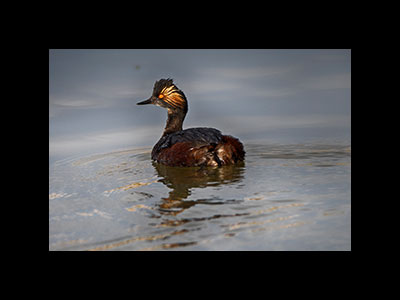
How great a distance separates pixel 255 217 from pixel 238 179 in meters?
1.75

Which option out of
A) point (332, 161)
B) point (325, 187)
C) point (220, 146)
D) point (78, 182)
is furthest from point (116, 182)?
point (332, 161)

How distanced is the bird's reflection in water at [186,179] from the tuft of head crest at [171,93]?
1594 millimetres

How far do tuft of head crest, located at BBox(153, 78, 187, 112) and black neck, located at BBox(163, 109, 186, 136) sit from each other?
0.42ft

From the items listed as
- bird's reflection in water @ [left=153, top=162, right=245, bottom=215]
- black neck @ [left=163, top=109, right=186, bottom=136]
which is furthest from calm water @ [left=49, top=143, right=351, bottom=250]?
black neck @ [left=163, top=109, right=186, bottom=136]

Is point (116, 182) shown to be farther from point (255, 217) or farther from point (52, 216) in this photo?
point (255, 217)

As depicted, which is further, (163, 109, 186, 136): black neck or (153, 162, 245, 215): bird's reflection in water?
(163, 109, 186, 136): black neck

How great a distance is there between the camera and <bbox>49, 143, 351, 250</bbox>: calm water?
3.80 m

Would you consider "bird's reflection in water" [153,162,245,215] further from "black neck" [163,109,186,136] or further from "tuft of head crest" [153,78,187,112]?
"tuft of head crest" [153,78,187,112]

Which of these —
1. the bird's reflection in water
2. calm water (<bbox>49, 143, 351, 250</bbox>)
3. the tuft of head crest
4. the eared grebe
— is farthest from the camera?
the tuft of head crest

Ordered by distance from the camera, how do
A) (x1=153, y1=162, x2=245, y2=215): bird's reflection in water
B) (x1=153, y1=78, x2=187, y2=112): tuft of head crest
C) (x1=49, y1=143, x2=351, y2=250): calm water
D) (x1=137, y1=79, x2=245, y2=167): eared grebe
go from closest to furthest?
(x1=49, y1=143, x2=351, y2=250): calm water → (x1=153, y1=162, x2=245, y2=215): bird's reflection in water → (x1=137, y1=79, x2=245, y2=167): eared grebe → (x1=153, y1=78, x2=187, y2=112): tuft of head crest

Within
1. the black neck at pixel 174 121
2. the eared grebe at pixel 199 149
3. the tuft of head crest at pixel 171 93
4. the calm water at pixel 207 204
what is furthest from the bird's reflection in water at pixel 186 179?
the tuft of head crest at pixel 171 93

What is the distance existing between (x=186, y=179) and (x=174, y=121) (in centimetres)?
256

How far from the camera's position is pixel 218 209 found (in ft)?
15.1

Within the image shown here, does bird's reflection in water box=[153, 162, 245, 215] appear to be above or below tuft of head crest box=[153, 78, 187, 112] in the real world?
below
